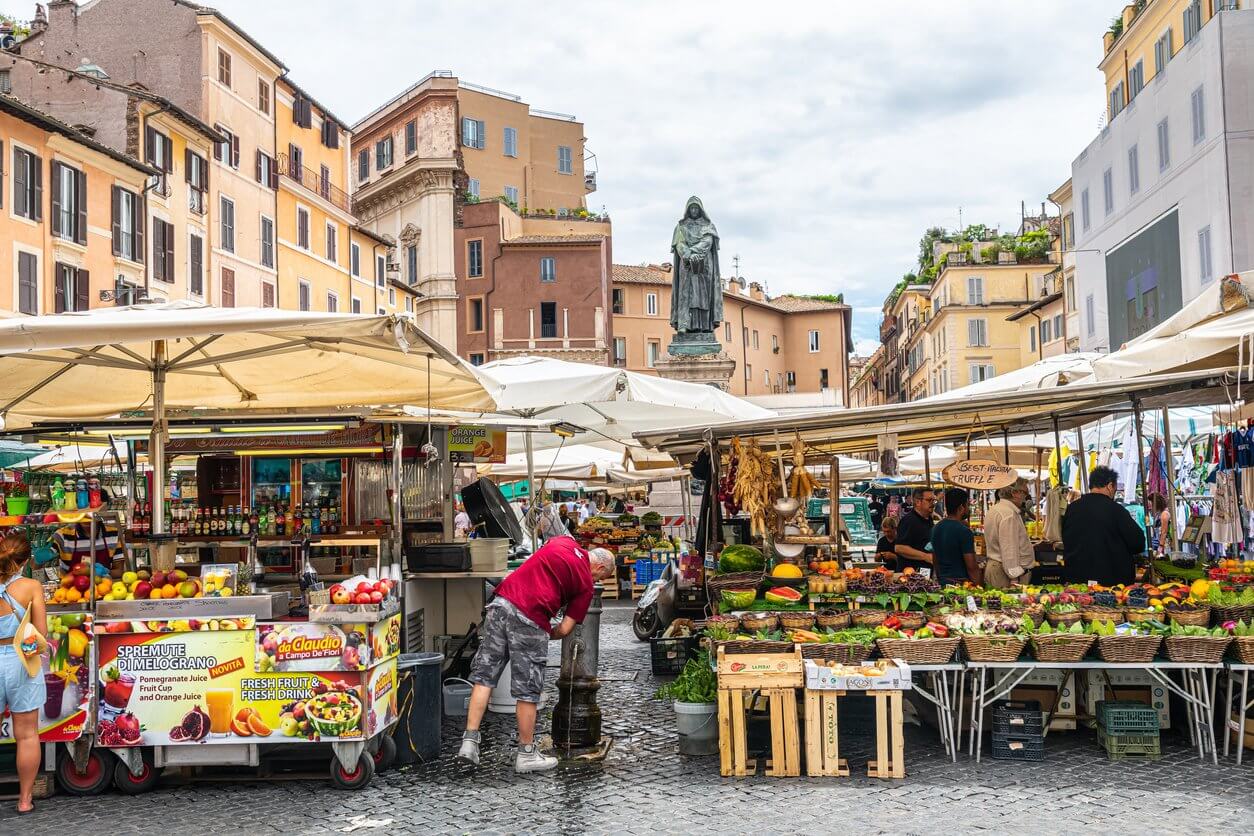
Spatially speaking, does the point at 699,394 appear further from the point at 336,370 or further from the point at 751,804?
the point at 751,804

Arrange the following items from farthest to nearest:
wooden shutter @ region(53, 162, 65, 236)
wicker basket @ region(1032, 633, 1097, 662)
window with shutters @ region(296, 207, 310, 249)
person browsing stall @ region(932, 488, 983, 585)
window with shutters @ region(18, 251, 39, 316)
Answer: window with shutters @ region(296, 207, 310, 249) < wooden shutter @ region(53, 162, 65, 236) < window with shutters @ region(18, 251, 39, 316) < person browsing stall @ region(932, 488, 983, 585) < wicker basket @ region(1032, 633, 1097, 662)

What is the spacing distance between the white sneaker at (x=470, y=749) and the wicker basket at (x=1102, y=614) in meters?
3.88

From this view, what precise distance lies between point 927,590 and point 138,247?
28071 mm

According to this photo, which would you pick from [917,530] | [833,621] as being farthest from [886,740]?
[917,530]

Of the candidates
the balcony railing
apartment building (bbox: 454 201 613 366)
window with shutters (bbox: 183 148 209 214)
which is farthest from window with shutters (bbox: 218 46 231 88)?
apartment building (bbox: 454 201 613 366)

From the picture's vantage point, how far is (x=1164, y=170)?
28.6 meters

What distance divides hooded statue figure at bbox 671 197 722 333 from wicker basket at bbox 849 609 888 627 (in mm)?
18998

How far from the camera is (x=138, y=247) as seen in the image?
31531 mm

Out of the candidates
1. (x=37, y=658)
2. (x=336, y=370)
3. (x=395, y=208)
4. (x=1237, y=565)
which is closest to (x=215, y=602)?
(x=37, y=658)

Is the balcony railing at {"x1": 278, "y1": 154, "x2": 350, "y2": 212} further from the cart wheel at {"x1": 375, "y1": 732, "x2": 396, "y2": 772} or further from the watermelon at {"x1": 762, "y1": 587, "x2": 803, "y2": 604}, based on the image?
the cart wheel at {"x1": 375, "y1": 732, "x2": 396, "y2": 772}

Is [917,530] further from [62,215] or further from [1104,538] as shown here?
[62,215]

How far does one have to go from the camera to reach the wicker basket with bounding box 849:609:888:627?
787 cm

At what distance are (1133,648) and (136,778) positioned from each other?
589cm

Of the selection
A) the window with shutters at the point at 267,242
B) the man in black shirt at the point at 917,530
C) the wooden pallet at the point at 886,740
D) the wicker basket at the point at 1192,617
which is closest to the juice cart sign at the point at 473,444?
the man in black shirt at the point at 917,530
